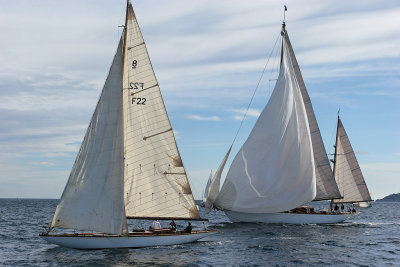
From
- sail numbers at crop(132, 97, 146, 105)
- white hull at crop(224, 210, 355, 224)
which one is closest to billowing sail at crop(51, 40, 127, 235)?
sail numbers at crop(132, 97, 146, 105)

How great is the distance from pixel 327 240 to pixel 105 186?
20196 mm

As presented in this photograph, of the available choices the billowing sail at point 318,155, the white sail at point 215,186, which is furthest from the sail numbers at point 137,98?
the billowing sail at point 318,155

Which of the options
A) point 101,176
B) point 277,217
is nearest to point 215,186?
point 277,217

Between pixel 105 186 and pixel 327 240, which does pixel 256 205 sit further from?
pixel 105 186

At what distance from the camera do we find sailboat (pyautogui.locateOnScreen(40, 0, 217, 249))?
31.5m

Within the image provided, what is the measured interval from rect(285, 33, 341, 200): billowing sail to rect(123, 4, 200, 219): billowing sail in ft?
80.6

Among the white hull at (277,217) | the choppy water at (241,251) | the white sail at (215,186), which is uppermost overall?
the white sail at (215,186)

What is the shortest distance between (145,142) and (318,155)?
27051mm

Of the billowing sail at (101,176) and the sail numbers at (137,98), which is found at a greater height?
the sail numbers at (137,98)

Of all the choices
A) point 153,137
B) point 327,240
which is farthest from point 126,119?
point 327,240

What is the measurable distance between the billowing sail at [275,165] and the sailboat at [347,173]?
12248mm

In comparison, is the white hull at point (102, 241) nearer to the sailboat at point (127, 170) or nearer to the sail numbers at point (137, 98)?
the sailboat at point (127, 170)

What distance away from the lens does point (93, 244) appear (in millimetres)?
31984

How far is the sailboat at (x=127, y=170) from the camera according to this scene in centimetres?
3145
